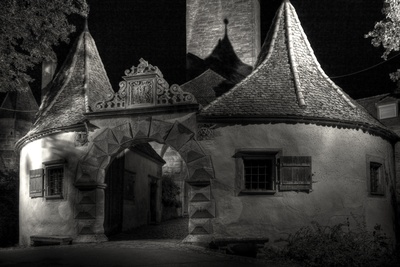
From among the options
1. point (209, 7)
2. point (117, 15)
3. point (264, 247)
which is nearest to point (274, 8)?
point (209, 7)

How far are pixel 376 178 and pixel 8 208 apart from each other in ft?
48.7

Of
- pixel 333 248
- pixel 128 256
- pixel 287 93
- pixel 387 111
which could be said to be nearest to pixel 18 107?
pixel 287 93

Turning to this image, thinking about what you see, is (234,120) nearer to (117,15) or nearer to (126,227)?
(126,227)

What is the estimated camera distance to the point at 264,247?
15953 millimetres

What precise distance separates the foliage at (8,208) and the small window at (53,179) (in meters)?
5.31

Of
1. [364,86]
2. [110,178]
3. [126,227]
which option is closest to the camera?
[110,178]

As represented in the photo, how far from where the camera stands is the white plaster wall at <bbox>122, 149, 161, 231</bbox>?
21859mm

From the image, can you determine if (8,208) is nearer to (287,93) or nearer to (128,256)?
(128,256)

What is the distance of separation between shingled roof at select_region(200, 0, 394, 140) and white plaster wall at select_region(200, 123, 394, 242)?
0.39 metres

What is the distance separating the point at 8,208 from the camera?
24.3 metres

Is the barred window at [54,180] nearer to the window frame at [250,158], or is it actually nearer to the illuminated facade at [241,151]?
the illuminated facade at [241,151]

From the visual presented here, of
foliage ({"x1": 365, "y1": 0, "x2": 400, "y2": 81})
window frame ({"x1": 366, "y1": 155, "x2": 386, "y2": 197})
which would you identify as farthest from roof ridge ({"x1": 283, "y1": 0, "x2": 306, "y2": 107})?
window frame ({"x1": 366, "y1": 155, "x2": 386, "y2": 197})

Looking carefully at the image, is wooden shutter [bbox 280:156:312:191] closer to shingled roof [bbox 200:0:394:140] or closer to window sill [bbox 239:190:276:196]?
window sill [bbox 239:190:276:196]

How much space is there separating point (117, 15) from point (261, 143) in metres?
17.6
